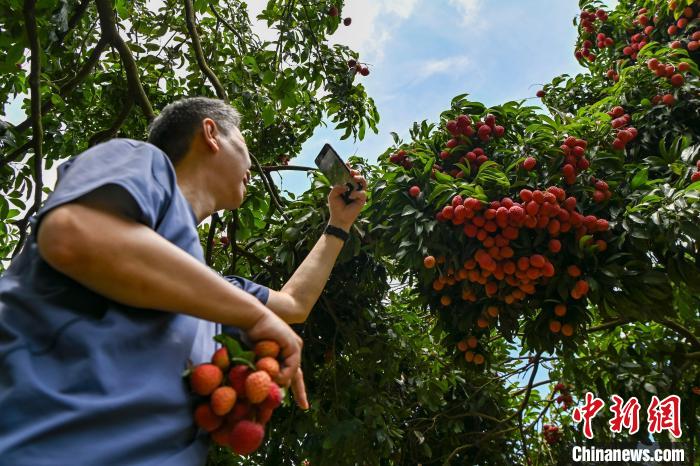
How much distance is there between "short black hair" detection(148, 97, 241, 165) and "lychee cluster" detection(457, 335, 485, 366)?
2.23 meters

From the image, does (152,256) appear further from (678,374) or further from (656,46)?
(656,46)

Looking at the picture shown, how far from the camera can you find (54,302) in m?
0.87

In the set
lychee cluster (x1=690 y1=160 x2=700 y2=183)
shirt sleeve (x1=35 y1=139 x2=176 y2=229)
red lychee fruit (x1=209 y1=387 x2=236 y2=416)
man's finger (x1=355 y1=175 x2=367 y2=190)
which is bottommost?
red lychee fruit (x1=209 y1=387 x2=236 y2=416)

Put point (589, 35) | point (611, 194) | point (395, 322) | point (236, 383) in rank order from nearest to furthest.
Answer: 1. point (236, 383)
2. point (611, 194)
3. point (395, 322)
4. point (589, 35)

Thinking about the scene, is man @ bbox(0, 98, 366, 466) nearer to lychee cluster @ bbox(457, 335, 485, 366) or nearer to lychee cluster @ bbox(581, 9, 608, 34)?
lychee cluster @ bbox(457, 335, 485, 366)

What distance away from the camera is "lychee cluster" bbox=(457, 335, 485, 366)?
3215 millimetres

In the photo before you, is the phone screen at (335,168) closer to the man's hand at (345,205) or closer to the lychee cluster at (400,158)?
the man's hand at (345,205)

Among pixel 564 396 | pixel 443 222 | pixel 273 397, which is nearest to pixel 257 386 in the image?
pixel 273 397

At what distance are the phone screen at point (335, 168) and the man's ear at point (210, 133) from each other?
0.52 m

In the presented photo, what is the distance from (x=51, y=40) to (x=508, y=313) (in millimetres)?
2603

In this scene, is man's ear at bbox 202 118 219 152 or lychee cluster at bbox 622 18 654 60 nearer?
man's ear at bbox 202 118 219 152

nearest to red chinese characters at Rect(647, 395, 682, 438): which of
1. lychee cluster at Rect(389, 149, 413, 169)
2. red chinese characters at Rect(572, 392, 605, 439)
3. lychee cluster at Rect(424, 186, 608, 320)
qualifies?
red chinese characters at Rect(572, 392, 605, 439)

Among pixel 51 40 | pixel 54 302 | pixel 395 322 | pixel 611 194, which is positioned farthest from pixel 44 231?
pixel 395 322

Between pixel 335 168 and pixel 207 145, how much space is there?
55cm
